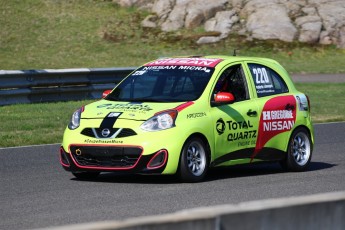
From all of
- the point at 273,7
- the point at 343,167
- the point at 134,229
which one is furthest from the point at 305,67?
the point at 134,229

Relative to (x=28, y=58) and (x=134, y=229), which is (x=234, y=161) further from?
(x=28, y=58)

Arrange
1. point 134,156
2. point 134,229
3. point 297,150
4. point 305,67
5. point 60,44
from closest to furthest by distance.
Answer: point 134,229, point 134,156, point 297,150, point 305,67, point 60,44

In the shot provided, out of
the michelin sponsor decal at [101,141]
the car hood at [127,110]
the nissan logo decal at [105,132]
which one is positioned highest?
the car hood at [127,110]

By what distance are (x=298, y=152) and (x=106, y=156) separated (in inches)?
115

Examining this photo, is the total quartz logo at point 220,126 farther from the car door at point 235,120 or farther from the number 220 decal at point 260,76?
the number 220 decal at point 260,76

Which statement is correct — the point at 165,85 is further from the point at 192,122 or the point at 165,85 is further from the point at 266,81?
the point at 266,81

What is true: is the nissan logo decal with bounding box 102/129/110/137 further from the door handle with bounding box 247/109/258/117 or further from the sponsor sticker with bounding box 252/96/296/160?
the sponsor sticker with bounding box 252/96/296/160

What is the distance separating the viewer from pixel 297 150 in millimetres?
12469

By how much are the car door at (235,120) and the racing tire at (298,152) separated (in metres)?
0.69

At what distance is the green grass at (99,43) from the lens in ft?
119

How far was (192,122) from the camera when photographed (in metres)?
10.9

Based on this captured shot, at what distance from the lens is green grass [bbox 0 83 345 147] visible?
15.8 m

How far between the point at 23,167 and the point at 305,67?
81.3 ft

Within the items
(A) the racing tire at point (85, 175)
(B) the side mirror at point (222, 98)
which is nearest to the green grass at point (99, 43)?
(A) the racing tire at point (85, 175)
